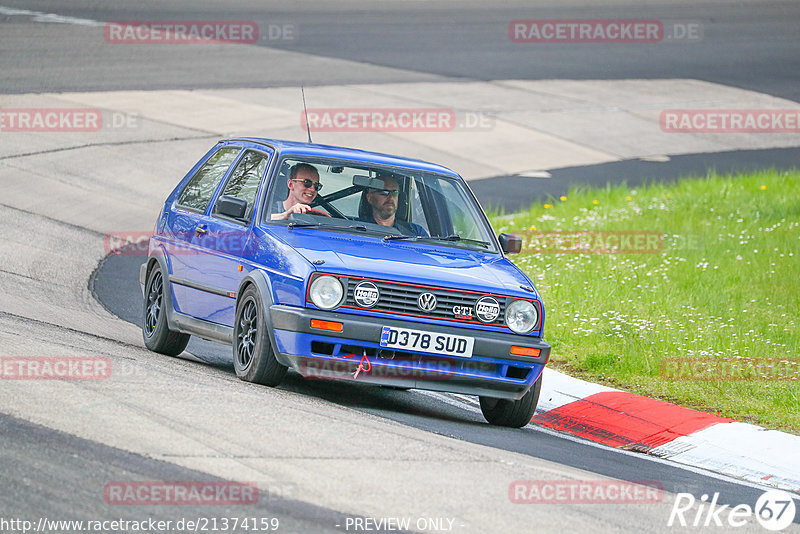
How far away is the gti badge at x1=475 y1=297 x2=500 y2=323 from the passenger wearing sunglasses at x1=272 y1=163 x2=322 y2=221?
59.1 inches

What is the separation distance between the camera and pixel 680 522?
6078 millimetres

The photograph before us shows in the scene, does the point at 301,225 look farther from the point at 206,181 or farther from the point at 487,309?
the point at 206,181

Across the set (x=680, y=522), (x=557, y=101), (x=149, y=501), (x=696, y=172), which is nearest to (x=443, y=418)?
(x=680, y=522)

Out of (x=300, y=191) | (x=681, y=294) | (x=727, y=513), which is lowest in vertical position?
(x=727, y=513)

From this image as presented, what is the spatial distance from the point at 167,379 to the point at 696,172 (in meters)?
15.7

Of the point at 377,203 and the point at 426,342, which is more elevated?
the point at 377,203

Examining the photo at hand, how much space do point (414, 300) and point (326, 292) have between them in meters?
0.54

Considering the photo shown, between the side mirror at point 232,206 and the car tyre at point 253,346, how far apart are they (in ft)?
1.75

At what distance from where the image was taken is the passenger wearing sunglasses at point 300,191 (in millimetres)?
8719

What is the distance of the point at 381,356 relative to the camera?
777 centimetres

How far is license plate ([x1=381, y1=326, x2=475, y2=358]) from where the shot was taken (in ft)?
25.3

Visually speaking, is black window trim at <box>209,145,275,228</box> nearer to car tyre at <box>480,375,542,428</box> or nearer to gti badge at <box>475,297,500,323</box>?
gti badge at <box>475,297,500,323</box>

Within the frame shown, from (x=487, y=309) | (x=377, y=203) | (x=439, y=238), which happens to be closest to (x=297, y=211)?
(x=377, y=203)

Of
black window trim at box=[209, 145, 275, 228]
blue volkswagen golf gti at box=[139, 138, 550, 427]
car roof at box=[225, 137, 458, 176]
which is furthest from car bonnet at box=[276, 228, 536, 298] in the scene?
car roof at box=[225, 137, 458, 176]
